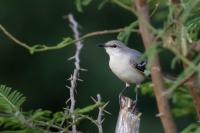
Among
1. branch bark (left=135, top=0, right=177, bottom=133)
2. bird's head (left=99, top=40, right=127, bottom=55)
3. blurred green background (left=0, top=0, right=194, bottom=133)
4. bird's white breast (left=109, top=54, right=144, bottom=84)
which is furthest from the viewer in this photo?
blurred green background (left=0, top=0, right=194, bottom=133)

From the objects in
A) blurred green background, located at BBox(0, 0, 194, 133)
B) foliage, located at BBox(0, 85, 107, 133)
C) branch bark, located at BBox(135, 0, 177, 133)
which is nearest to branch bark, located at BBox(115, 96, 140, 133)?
foliage, located at BBox(0, 85, 107, 133)

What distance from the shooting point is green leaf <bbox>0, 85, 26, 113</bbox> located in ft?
9.08

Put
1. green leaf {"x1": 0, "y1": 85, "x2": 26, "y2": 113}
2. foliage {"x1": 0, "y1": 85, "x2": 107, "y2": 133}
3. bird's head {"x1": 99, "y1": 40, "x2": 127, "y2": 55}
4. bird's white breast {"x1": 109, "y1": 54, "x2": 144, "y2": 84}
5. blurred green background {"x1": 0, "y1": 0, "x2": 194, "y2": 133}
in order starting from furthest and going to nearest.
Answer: blurred green background {"x1": 0, "y1": 0, "x2": 194, "y2": 133} → bird's head {"x1": 99, "y1": 40, "x2": 127, "y2": 55} → bird's white breast {"x1": 109, "y1": 54, "x2": 144, "y2": 84} → green leaf {"x1": 0, "y1": 85, "x2": 26, "y2": 113} → foliage {"x1": 0, "y1": 85, "x2": 107, "y2": 133}

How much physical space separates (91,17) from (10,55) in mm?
1287

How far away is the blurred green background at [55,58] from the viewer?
1061 centimetres

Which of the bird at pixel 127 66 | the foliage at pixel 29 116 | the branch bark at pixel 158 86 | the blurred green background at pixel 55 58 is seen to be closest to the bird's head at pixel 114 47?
the bird at pixel 127 66

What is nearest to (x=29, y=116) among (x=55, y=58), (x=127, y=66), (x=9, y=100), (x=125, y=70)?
(x=9, y=100)

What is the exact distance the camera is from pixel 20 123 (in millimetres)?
2699

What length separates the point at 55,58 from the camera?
37.4ft

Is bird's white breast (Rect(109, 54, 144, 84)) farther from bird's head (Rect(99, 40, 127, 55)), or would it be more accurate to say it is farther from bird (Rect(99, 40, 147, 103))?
bird's head (Rect(99, 40, 127, 55))

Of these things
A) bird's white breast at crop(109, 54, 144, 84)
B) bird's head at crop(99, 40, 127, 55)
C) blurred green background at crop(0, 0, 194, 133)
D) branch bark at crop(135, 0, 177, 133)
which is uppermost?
A: blurred green background at crop(0, 0, 194, 133)

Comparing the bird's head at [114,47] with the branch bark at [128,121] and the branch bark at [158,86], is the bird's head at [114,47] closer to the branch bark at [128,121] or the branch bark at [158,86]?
the branch bark at [128,121]

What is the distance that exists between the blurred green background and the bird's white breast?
4.60 meters

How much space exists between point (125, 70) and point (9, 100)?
259 centimetres
